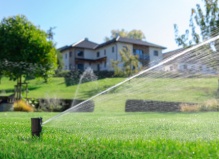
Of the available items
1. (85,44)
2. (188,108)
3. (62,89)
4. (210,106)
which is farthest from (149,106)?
(85,44)

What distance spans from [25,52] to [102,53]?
24857 millimetres

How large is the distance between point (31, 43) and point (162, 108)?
8.45 metres

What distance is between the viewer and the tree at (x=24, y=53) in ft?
59.3

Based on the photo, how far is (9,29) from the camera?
19.7 metres

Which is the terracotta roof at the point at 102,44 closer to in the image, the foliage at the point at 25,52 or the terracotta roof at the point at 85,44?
the terracotta roof at the point at 85,44

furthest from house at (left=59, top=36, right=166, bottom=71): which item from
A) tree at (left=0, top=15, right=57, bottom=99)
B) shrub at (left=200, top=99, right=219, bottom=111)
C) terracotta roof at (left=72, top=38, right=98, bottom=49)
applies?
shrub at (left=200, top=99, right=219, bottom=111)

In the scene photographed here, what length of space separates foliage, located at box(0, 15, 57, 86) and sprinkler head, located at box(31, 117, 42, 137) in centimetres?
1458

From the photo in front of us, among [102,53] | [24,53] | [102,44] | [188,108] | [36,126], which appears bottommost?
[188,108]

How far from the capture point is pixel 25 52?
1808 centimetres

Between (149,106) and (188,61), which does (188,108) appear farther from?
(188,61)

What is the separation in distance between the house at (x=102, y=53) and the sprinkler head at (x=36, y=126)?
116 ft

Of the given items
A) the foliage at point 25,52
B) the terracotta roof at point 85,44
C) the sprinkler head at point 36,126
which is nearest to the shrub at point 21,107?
the foliage at point 25,52

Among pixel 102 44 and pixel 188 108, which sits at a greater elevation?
pixel 102 44

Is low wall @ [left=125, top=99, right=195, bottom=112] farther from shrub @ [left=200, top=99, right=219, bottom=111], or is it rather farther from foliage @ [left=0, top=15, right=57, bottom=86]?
foliage @ [left=0, top=15, right=57, bottom=86]
